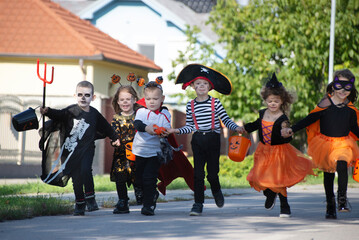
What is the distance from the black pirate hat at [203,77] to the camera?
9.12 metres

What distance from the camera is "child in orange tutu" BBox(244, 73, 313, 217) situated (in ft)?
28.3

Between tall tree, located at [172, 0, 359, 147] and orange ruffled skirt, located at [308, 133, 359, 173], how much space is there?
10747 millimetres

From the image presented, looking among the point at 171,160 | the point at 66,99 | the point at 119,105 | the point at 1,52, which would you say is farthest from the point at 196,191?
the point at 1,52

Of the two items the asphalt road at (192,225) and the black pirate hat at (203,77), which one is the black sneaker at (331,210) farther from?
the black pirate hat at (203,77)

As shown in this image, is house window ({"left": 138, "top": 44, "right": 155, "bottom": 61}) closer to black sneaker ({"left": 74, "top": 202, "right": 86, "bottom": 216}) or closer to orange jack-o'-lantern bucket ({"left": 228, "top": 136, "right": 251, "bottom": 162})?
orange jack-o'-lantern bucket ({"left": 228, "top": 136, "right": 251, "bottom": 162})

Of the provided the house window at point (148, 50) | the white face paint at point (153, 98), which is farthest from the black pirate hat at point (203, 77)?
the house window at point (148, 50)

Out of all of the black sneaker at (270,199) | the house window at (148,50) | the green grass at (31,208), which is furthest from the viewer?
the house window at (148,50)

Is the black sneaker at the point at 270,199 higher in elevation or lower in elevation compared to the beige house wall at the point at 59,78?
lower

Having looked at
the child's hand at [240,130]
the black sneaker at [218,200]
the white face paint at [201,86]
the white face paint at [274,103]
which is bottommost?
the black sneaker at [218,200]

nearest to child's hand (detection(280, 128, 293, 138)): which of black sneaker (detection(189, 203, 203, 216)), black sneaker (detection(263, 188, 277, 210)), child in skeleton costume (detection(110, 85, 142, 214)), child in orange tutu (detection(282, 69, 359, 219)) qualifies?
child in orange tutu (detection(282, 69, 359, 219))

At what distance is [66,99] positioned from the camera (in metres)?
19.2

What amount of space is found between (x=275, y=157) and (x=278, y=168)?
0.51 ft

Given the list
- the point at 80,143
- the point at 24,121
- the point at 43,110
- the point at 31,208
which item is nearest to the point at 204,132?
the point at 80,143

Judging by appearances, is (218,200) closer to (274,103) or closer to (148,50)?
(274,103)
